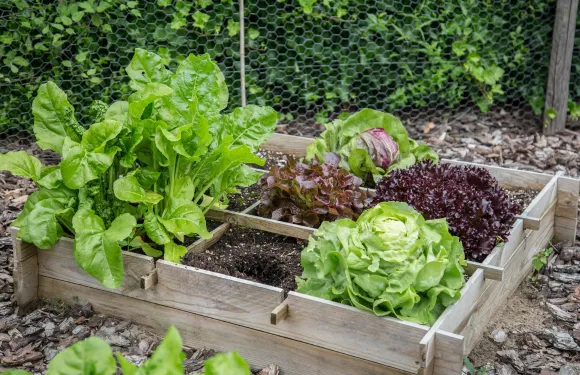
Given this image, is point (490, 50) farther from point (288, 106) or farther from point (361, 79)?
point (288, 106)

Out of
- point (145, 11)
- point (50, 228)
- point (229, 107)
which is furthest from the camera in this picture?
point (229, 107)

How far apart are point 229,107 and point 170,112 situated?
2.35 meters

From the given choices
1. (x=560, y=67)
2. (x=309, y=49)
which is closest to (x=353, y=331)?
(x=309, y=49)

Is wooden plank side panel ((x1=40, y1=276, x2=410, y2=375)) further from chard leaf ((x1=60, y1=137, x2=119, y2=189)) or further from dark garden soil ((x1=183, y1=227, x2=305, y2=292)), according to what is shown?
chard leaf ((x1=60, y1=137, x2=119, y2=189))

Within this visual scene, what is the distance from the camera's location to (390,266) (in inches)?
100

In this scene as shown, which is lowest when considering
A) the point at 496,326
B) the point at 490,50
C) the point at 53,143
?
the point at 496,326

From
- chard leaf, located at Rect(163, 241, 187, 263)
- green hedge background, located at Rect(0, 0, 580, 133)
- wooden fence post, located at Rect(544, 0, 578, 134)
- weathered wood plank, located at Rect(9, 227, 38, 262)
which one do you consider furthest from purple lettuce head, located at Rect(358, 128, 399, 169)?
wooden fence post, located at Rect(544, 0, 578, 134)

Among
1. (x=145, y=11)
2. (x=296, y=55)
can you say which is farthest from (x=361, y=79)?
(x=145, y=11)

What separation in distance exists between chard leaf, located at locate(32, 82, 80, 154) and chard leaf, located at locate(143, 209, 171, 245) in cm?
46

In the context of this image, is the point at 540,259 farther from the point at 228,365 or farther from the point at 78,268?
the point at 228,365

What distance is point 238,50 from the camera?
520 cm

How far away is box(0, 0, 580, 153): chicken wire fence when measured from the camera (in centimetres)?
479

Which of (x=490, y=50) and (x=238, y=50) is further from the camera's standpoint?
(x=490, y=50)

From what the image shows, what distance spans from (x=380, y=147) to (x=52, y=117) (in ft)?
5.35
